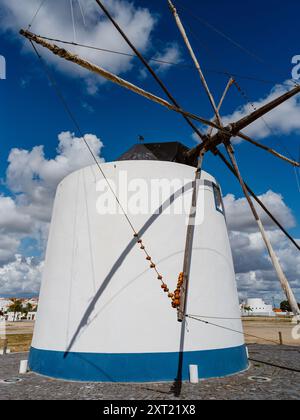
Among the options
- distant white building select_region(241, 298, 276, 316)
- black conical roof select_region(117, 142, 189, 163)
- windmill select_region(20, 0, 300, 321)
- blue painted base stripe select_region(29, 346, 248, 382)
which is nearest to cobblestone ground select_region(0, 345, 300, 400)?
blue painted base stripe select_region(29, 346, 248, 382)

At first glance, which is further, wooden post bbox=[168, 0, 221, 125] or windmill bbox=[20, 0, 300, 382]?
wooden post bbox=[168, 0, 221, 125]

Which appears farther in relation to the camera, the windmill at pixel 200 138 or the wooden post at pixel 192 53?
the wooden post at pixel 192 53

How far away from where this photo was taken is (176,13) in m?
13.6

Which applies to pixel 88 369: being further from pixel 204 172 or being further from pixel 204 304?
pixel 204 172

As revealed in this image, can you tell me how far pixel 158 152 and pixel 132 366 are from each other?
32.8 feet

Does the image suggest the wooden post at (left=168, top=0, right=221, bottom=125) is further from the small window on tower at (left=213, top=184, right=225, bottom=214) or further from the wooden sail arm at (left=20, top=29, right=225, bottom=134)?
the wooden sail arm at (left=20, top=29, right=225, bottom=134)

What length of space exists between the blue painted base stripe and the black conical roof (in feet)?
29.9

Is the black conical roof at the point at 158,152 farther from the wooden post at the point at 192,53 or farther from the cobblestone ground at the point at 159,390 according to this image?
the cobblestone ground at the point at 159,390

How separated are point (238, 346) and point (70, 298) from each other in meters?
7.22

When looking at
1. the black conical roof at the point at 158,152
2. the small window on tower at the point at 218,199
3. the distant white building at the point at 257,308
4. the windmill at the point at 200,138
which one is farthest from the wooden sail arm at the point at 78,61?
the distant white building at the point at 257,308

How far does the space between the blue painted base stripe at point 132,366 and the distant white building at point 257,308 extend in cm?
13824

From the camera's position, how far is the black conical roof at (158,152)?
15320 mm

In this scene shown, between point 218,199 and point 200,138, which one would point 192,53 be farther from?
point 218,199

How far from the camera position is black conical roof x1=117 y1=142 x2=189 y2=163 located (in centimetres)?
1532
